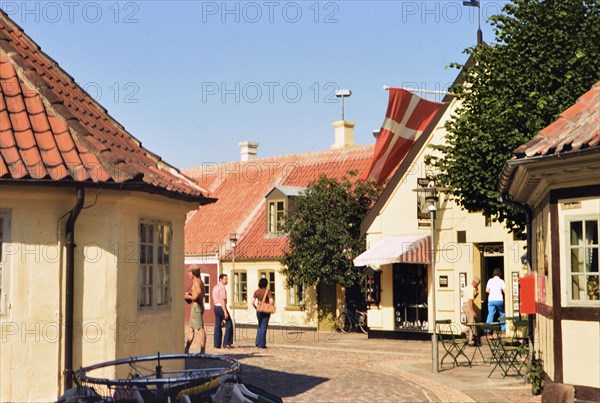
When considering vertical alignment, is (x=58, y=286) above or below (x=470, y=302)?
above

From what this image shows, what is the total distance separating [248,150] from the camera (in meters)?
49.2

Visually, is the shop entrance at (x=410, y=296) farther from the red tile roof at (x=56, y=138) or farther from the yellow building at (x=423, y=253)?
the red tile roof at (x=56, y=138)

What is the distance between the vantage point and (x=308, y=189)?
109 ft

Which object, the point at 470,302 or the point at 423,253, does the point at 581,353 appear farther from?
the point at 423,253

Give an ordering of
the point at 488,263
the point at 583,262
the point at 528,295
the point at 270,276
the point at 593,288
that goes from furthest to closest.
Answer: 1. the point at 270,276
2. the point at 488,263
3. the point at 528,295
4. the point at 583,262
5. the point at 593,288

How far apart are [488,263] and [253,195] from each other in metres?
15.6

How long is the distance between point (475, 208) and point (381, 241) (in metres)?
10.3

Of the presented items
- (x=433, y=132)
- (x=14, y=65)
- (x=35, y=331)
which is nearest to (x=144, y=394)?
(x=35, y=331)

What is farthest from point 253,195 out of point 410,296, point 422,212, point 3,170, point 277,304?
point 3,170

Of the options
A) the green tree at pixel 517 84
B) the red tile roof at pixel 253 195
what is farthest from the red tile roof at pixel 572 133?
the red tile roof at pixel 253 195

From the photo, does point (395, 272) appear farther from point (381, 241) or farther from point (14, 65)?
point (14, 65)

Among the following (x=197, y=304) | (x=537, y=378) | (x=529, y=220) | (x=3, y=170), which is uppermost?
(x=3, y=170)

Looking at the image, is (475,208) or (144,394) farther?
(475,208)

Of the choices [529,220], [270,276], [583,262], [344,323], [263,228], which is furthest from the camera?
[263,228]
